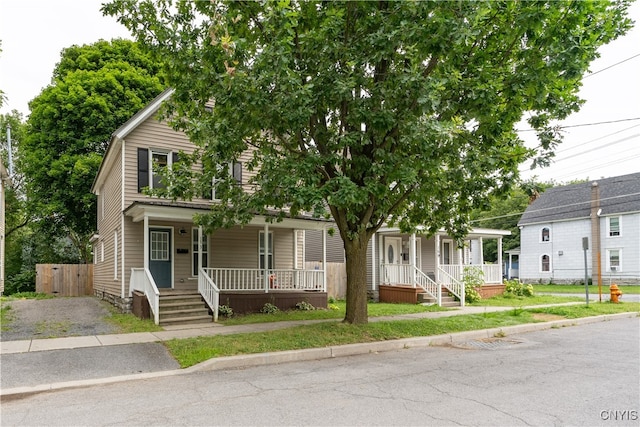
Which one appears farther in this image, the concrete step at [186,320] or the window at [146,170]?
the window at [146,170]

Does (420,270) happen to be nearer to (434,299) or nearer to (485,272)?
(434,299)

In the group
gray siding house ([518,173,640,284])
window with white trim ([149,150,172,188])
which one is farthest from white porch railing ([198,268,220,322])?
gray siding house ([518,173,640,284])

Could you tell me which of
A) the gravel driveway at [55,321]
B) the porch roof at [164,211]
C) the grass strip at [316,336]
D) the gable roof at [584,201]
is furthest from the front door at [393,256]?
the gable roof at [584,201]

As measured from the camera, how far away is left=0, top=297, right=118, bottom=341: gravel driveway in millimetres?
9977

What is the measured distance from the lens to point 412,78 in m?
7.50

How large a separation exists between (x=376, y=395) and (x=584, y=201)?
33.5 metres

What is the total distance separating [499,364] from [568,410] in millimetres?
2583

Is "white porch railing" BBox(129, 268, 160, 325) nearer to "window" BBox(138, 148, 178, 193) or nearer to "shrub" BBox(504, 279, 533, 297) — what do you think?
"window" BBox(138, 148, 178, 193)

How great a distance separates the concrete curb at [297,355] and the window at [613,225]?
926 inches

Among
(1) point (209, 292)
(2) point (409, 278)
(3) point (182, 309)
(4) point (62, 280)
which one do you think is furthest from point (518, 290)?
(4) point (62, 280)

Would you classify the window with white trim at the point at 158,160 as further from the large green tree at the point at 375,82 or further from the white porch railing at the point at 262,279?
the large green tree at the point at 375,82

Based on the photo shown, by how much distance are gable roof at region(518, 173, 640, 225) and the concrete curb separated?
23.9 metres

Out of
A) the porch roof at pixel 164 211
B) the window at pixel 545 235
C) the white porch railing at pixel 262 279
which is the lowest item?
the white porch railing at pixel 262 279

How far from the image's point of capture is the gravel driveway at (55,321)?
998cm
